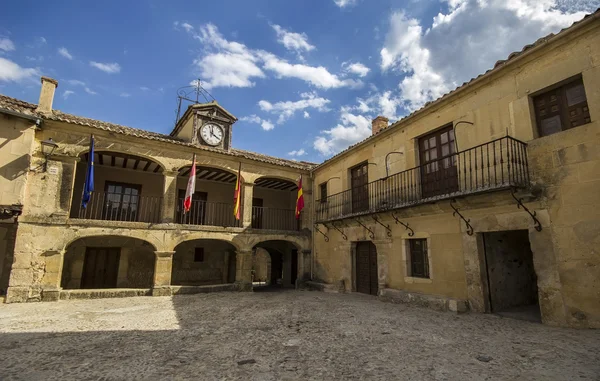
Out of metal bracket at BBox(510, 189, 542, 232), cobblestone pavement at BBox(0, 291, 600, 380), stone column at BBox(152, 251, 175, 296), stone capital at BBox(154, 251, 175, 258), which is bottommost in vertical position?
cobblestone pavement at BBox(0, 291, 600, 380)

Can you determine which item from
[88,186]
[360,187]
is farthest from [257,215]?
[88,186]

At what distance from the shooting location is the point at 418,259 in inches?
331

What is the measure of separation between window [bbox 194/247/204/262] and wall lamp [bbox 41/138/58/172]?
266 inches

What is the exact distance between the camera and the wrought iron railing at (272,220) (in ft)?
49.9

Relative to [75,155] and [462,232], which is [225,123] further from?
[462,232]

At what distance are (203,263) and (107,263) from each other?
3781 millimetres

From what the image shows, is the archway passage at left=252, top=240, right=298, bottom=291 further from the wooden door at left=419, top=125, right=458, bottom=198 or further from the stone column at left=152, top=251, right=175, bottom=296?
the wooden door at left=419, top=125, right=458, bottom=198

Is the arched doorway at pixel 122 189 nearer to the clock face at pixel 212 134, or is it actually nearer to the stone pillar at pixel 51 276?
the clock face at pixel 212 134

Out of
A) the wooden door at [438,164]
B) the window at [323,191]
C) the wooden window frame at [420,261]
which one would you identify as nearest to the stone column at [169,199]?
the window at [323,191]

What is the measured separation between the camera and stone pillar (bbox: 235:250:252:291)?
11.5 meters

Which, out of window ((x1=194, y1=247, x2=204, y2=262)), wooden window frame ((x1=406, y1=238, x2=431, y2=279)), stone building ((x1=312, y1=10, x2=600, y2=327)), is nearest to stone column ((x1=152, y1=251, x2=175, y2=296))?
window ((x1=194, y1=247, x2=204, y2=262))

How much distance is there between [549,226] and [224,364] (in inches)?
235

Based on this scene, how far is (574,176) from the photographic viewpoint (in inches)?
215

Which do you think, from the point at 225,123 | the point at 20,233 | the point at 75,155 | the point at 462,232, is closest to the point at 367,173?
the point at 462,232
